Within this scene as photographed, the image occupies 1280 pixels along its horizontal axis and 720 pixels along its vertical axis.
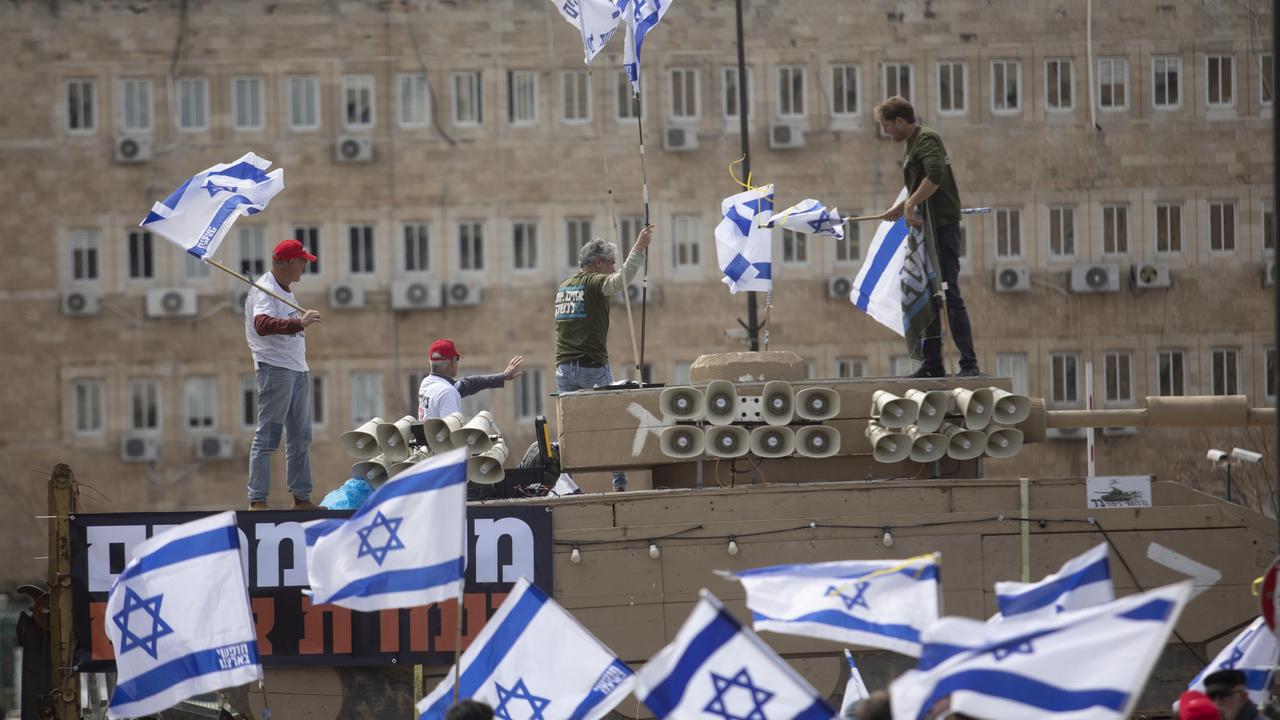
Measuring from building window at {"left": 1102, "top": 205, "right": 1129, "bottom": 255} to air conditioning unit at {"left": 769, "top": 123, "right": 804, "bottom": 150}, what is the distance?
22.1ft

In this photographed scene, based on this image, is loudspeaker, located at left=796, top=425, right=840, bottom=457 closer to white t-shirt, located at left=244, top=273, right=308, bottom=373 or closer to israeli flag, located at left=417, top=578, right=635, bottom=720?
israeli flag, located at left=417, top=578, right=635, bottom=720

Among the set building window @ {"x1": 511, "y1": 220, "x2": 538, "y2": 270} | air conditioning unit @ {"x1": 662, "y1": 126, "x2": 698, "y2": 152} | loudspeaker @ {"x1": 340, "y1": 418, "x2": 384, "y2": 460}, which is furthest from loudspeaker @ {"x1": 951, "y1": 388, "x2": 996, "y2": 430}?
building window @ {"x1": 511, "y1": 220, "x2": 538, "y2": 270}

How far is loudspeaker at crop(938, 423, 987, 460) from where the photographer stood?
12.5 metres

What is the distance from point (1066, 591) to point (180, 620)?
5.01 meters

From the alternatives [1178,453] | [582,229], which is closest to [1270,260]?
[1178,453]

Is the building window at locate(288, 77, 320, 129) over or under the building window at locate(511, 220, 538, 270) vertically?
over

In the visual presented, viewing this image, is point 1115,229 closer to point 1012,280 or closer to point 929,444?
point 1012,280

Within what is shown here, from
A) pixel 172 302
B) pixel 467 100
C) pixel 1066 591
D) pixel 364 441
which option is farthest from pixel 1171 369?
pixel 1066 591

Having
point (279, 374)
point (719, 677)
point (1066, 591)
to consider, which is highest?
point (279, 374)

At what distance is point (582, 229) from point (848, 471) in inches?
1026

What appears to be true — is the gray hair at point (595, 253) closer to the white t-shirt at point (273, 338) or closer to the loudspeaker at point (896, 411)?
the white t-shirt at point (273, 338)

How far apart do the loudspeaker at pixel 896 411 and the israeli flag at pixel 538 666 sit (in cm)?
330

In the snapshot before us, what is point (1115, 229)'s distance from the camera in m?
39.1

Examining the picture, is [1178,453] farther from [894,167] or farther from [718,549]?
[718,549]
